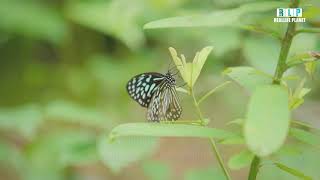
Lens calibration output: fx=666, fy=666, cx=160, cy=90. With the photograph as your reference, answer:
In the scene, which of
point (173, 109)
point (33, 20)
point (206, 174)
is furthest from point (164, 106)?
point (33, 20)

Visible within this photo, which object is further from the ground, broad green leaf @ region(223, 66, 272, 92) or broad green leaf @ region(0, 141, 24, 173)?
broad green leaf @ region(223, 66, 272, 92)

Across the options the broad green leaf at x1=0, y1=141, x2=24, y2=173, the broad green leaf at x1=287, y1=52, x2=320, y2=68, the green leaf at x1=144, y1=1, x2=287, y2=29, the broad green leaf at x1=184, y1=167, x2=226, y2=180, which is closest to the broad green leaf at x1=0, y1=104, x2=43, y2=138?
the broad green leaf at x1=0, y1=141, x2=24, y2=173

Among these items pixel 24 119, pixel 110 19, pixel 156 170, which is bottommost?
pixel 156 170

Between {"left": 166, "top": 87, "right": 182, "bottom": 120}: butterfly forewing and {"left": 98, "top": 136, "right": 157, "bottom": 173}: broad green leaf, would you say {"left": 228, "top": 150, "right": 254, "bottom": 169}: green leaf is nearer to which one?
{"left": 166, "top": 87, "right": 182, "bottom": 120}: butterfly forewing

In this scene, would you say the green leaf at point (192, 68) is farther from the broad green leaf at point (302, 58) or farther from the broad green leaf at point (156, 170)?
the broad green leaf at point (156, 170)

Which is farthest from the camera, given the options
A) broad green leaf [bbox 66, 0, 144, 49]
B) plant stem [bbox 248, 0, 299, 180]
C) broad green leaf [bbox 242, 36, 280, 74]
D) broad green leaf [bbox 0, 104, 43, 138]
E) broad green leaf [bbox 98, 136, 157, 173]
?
broad green leaf [bbox 66, 0, 144, 49]

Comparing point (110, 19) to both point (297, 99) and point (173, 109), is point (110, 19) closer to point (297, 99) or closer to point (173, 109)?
point (173, 109)
